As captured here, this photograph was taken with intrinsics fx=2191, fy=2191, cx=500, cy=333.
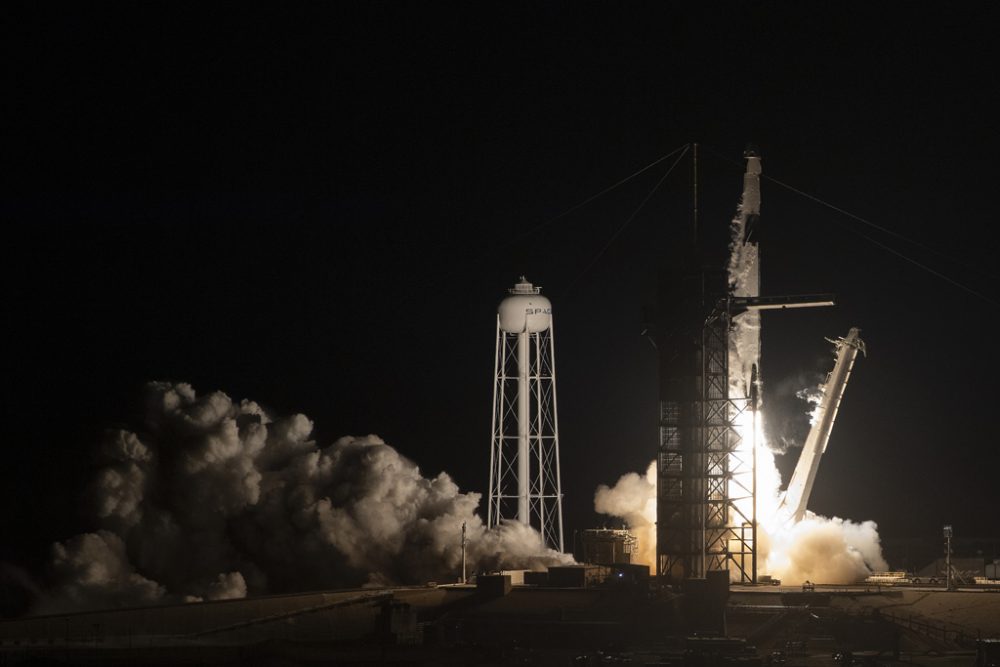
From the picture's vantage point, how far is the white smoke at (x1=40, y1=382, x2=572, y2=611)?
6762cm

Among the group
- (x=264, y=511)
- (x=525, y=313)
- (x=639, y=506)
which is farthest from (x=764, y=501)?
(x=264, y=511)

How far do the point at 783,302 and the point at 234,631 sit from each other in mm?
21331

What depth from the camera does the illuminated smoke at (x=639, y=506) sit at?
7244cm

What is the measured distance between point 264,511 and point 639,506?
1251cm

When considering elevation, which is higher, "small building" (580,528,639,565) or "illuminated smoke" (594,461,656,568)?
"illuminated smoke" (594,461,656,568)

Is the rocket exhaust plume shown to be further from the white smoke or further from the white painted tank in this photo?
the white smoke

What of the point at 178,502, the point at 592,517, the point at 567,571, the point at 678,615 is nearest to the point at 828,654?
the point at 678,615

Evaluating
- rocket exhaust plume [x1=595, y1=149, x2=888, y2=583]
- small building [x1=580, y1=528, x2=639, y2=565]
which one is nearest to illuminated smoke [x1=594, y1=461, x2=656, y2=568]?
small building [x1=580, y1=528, x2=639, y2=565]

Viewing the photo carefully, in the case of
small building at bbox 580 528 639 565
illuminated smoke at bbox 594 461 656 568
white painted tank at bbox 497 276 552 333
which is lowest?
small building at bbox 580 528 639 565

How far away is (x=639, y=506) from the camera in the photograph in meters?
73.1

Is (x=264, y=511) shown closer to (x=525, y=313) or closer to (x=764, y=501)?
(x=525, y=313)

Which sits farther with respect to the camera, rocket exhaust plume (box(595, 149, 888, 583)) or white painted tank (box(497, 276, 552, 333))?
white painted tank (box(497, 276, 552, 333))

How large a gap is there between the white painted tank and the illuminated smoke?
6126 millimetres

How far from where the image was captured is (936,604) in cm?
6153
